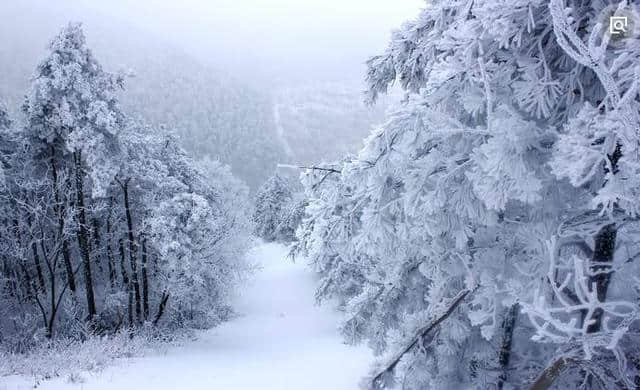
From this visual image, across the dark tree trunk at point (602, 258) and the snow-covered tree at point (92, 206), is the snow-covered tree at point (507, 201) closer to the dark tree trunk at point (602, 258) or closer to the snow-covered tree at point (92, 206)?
the dark tree trunk at point (602, 258)

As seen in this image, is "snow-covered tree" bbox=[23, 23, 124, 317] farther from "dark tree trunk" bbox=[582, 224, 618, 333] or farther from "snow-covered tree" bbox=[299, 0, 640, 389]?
"dark tree trunk" bbox=[582, 224, 618, 333]

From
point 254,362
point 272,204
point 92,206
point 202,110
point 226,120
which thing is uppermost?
point 202,110

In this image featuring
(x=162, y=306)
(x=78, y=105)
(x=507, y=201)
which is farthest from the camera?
(x=162, y=306)

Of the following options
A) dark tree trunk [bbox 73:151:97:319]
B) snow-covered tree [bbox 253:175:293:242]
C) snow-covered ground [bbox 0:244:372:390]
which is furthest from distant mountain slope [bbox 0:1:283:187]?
dark tree trunk [bbox 73:151:97:319]

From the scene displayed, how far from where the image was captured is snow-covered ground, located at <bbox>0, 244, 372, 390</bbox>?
346 inches

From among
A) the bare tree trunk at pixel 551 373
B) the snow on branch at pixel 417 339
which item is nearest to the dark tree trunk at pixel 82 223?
the snow on branch at pixel 417 339

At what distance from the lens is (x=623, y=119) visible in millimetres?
2217

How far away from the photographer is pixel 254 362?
12508 mm

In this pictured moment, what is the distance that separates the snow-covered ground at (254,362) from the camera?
28.8 feet

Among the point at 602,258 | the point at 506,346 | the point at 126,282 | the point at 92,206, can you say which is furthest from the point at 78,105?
the point at 602,258

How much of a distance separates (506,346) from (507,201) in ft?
6.54

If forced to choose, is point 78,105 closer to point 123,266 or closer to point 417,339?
point 123,266

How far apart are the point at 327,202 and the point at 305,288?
28.0 metres

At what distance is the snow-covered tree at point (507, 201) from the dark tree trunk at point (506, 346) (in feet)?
0.06
